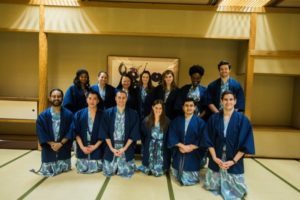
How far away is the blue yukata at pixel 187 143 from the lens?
3.33 meters

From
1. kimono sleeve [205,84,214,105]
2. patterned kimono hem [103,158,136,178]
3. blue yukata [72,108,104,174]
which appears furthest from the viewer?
kimono sleeve [205,84,214,105]

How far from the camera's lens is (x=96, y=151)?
143 inches

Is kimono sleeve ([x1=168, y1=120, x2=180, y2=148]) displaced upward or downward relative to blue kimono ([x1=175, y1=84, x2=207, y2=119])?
downward

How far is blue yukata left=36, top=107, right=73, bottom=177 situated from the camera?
348 centimetres

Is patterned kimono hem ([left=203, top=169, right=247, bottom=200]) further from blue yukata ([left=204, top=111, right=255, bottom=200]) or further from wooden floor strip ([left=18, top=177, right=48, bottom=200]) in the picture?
wooden floor strip ([left=18, top=177, right=48, bottom=200])

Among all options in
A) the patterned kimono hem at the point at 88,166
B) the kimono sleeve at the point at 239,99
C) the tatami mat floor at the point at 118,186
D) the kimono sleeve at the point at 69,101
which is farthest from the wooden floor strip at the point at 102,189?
the kimono sleeve at the point at 239,99

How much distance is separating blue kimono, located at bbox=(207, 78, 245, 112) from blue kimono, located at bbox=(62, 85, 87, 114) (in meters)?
1.94

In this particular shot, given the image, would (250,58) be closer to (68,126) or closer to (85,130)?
(85,130)

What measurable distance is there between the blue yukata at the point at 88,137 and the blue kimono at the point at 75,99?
0.50 m

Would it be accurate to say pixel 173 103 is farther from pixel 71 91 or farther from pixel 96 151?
pixel 71 91

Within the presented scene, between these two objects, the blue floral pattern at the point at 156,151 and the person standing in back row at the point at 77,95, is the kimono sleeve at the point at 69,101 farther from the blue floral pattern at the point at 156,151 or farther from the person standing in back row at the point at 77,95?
the blue floral pattern at the point at 156,151

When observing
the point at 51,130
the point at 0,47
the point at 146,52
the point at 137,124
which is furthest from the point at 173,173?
the point at 0,47

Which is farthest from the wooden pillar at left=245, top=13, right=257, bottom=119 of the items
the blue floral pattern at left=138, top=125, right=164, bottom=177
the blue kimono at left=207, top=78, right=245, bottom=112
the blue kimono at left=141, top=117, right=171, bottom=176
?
the blue floral pattern at left=138, top=125, right=164, bottom=177

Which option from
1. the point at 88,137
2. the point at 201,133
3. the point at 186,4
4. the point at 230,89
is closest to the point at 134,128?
the point at 88,137
